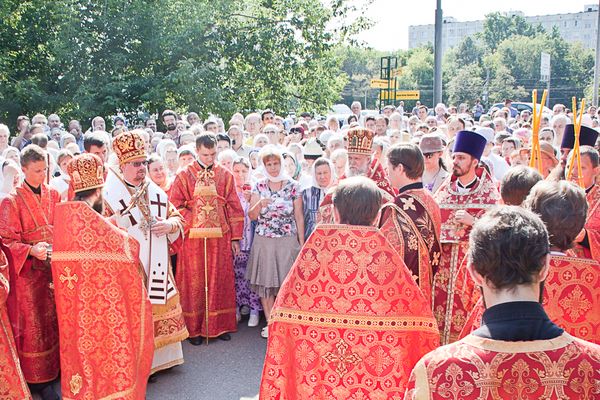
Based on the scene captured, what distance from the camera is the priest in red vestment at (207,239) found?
6.52 m

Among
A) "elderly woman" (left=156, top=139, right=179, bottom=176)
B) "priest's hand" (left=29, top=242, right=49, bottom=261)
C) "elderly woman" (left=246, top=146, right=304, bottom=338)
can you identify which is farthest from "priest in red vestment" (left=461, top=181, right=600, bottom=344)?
"elderly woman" (left=156, top=139, right=179, bottom=176)

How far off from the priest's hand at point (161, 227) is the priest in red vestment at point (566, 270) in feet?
10.2

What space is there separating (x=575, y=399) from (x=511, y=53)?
9712 centimetres

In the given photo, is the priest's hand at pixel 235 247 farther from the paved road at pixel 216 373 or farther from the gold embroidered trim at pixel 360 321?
the gold embroidered trim at pixel 360 321

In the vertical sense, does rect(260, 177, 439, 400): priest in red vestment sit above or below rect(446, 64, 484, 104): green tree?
below

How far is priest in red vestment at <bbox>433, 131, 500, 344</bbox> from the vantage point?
475 centimetres

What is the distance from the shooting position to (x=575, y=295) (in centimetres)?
309

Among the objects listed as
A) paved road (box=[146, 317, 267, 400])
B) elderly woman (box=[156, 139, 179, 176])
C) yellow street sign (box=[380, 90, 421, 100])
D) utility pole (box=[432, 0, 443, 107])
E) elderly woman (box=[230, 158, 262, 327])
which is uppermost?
utility pole (box=[432, 0, 443, 107])

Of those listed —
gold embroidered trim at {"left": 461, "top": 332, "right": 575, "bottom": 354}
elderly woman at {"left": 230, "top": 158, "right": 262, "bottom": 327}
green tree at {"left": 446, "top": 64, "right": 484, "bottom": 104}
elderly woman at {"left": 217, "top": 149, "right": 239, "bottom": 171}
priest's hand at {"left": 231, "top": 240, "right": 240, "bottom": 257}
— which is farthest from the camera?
green tree at {"left": 446, "top": 64, "right": 484, "bottom": 104}

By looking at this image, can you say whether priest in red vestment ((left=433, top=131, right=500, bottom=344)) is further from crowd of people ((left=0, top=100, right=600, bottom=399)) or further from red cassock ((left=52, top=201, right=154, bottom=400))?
red cassock ((left=52, top=201, right=154, bottom=400))

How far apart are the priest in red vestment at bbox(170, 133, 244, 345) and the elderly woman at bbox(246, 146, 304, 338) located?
0.75ft

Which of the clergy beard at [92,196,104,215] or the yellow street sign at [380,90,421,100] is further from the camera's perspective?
the yellow street sign at [380,90,421,100]

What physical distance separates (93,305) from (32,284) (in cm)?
103

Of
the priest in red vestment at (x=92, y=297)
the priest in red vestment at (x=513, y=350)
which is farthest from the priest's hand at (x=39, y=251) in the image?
the priest in red vestment at (x=513, y=350)
